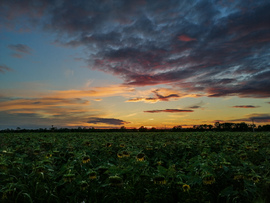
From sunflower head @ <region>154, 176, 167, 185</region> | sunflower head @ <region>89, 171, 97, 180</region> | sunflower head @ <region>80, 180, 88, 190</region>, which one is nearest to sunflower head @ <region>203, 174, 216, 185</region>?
sunflower head @ <region>154, 176, 167, 185</region>

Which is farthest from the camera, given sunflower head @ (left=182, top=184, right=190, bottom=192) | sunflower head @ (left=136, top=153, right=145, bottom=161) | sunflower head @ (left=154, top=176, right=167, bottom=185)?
sunflower head @ (left=136, top=153, right=145, bottom=161)

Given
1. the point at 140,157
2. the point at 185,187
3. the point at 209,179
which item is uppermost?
the point at 140,157

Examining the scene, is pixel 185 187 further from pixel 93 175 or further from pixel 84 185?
pixel 84 185

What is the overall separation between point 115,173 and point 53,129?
45.9 meters

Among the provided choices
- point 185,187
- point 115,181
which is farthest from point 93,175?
point 185,187

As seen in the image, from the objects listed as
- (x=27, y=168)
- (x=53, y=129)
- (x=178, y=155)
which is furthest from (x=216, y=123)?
(x=27, y=168)

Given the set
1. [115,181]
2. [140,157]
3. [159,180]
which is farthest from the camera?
[140,157]

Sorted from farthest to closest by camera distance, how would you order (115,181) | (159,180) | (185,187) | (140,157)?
(140,157), (159,180), (185,187), (115,181)

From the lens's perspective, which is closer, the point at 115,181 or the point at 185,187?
the point at 115,181

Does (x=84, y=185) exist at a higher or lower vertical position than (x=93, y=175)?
lower

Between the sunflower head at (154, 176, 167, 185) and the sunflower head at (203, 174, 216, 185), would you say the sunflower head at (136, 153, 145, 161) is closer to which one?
the sunflower head at (154, 176, 167, 185)

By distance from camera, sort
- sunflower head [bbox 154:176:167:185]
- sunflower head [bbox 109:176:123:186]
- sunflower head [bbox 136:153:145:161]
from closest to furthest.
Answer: sunflower head [bbox 109:176:123:186] → sunflower head [bbox 154:176:167:185] → sunflower head [bbox 136:153:145:161]

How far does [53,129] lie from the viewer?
46.3 m

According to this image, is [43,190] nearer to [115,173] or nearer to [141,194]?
[115,173]
